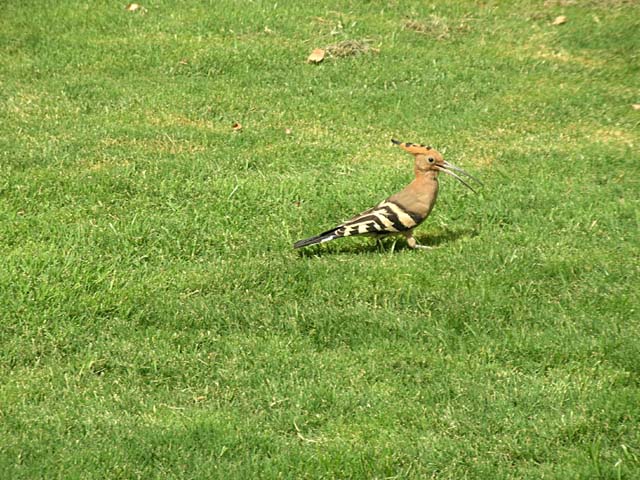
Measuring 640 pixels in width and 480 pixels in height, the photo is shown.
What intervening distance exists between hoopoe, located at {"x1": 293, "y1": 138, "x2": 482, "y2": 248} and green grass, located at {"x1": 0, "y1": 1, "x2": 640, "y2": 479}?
8.6 inches

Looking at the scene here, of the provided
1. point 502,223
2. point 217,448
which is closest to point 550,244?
point 502,223

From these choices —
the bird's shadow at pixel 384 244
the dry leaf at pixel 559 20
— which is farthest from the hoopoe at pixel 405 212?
the dry leaf at pixel 559 20

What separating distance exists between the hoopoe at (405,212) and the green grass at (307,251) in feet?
0.71

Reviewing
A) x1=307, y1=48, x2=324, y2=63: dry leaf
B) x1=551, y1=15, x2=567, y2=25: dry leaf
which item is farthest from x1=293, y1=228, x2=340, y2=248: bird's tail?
x1=551, y1=15, x2=567, y2=25: dry leaf

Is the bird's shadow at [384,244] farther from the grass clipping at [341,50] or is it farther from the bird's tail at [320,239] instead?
the grass clipping at [341,50]

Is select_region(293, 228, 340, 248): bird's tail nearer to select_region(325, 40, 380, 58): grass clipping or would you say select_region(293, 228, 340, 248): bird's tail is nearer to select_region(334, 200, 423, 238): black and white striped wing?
select_region(334, 200, 423, 238): black and white striped wing

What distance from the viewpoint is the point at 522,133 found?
35.8ft

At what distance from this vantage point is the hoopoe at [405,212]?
26.9 ft

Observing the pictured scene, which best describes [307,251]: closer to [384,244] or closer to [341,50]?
[384,244]

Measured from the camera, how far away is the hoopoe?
8.20 meters

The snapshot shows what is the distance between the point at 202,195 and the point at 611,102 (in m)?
4.94

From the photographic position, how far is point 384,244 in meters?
8.68

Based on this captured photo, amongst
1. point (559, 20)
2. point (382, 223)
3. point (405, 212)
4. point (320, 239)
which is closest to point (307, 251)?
point (320, 239)

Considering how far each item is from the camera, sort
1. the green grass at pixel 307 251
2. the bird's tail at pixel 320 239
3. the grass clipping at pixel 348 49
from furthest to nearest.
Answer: the grass clipping at pixel 348 49 → the bird's tail at pixel 320 239 → the green grass at pixel 307 251
